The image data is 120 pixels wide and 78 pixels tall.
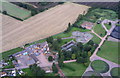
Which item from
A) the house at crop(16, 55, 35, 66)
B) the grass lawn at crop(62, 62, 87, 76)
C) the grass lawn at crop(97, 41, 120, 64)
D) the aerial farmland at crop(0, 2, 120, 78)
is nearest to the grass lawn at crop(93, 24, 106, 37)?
the aerial farmland at crop(0, 2, 120, 78)

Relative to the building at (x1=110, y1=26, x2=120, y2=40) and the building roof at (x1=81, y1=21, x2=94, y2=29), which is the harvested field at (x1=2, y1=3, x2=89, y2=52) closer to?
the building roof at (x1=81, y1=21, x2=94, y2=29)

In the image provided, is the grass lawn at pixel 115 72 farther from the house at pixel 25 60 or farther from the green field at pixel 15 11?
the green field at pixel 15 11

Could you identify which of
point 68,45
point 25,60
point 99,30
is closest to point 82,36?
point 68,45

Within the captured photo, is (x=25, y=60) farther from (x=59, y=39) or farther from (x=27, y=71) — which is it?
(x=59, y=39)

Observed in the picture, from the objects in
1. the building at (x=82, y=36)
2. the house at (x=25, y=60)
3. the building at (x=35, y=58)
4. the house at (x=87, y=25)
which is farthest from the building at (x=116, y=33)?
the house at (x=25, y=60)

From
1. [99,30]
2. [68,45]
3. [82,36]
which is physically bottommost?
[68,45]
